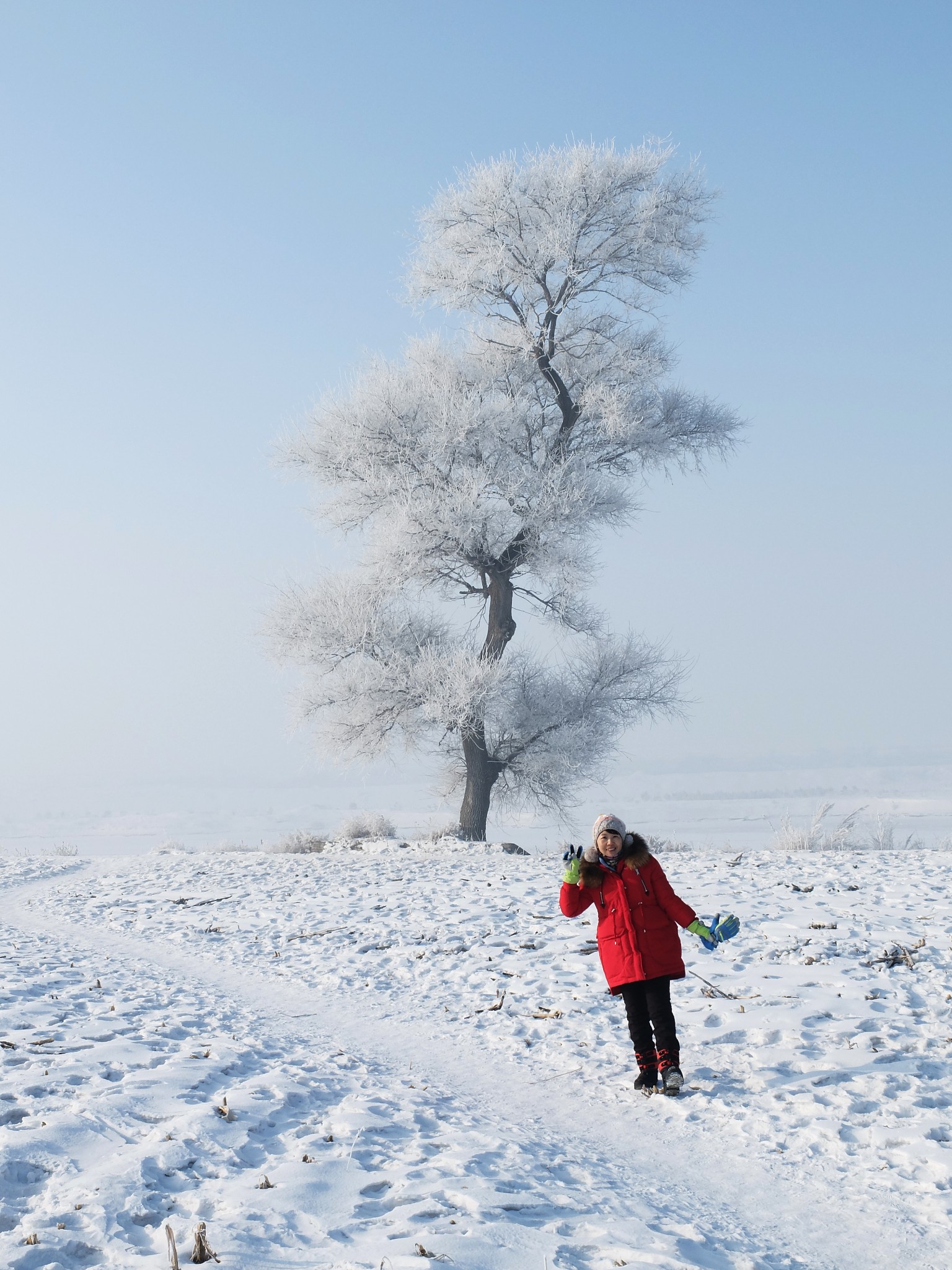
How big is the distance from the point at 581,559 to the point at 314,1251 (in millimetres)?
13745

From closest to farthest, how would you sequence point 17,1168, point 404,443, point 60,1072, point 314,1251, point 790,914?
1. point 314,1251
2. point 17,1168
3. point 60,1072
4. point 790,914
5. point 404,443

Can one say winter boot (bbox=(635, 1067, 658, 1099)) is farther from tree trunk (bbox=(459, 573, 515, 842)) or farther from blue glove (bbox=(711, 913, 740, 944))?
tree trunk (bbox=(459, 573, 515, 842))

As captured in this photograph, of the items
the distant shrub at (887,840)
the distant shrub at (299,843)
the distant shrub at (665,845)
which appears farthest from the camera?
the distant shrub at (299,843)

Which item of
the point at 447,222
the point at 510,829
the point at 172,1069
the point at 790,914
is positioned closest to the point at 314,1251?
the point at 172,1069

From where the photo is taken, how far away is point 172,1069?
4957mm

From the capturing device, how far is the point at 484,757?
56.3ft

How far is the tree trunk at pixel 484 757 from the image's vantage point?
667 inches

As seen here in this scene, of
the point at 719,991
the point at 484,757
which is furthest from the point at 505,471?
the point at 719,991

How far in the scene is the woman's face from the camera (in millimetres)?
5277

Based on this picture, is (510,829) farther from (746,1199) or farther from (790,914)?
(746,1199)

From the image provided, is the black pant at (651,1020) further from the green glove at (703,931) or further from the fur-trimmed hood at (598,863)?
the fur-trimmed hood at (598,863)

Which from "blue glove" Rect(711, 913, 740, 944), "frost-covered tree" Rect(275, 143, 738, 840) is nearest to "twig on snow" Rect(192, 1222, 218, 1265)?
"blue glove" Rect(711, 913, 740, 944)

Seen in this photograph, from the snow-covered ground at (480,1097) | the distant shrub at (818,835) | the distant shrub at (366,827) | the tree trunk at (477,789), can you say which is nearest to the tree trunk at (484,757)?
the tree trunk at (477,789)

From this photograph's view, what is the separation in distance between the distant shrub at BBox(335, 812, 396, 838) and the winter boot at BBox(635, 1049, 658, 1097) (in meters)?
14.3
